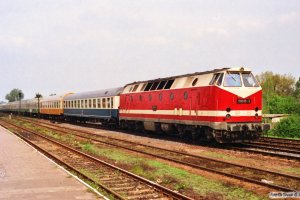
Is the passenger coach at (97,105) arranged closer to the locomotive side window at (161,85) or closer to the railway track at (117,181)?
the locomotive side window at (161,85)

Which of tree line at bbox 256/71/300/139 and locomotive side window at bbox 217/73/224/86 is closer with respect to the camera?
locomotive side window at bbox 217/73/224/86

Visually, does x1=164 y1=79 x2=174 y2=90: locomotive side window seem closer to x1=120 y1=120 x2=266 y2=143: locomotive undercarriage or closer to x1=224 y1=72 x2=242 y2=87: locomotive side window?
x1=120 y1=120 x2=266 y2=143: locomotive undercarriage

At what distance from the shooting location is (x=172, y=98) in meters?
22.1

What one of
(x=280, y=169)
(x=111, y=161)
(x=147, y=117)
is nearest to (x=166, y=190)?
(x=280, y=169)

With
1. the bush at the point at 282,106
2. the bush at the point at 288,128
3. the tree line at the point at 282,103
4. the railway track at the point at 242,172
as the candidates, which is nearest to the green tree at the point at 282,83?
the tree line at the point at 282,103

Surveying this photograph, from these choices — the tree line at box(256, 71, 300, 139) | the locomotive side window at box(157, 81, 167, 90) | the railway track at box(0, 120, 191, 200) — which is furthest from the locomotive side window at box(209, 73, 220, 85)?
the tree line at box(256, 71, 300, 139)

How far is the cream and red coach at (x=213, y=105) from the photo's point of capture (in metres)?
17.8

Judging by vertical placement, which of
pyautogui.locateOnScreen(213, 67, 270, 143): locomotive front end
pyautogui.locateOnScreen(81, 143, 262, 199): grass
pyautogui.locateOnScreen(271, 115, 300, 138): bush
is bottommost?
pyautogui.locateOnScreen(81, 143, 262, 199): grass

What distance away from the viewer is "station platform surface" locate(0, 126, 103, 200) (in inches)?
364

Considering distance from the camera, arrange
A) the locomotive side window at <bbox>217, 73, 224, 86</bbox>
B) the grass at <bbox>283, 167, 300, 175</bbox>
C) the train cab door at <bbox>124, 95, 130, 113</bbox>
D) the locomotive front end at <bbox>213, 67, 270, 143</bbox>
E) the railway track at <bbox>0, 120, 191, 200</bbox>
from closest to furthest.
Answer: the railway track at <bbox>0, 120, 191, 200</bbox> → the grass at <bbox>283, 167, 300, 175</bbox> → the locomotive front end at <bbox>213, 67, 270, 143</bbox> → the locomotive side window at <bbox>217, 73, 224, 86</bbox> → the train cab door at <bbox>124, 95, 130, 113</bbox>

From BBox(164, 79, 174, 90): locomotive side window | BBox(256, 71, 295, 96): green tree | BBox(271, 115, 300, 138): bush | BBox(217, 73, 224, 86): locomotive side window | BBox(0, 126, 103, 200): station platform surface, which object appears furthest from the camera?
BBox(256, 71, 295, 96): green tree

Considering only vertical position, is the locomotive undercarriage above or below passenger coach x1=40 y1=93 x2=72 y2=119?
below

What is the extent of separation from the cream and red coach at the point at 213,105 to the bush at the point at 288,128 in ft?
33.8

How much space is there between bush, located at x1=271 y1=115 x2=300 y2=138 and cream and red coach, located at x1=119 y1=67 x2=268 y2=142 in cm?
1031
